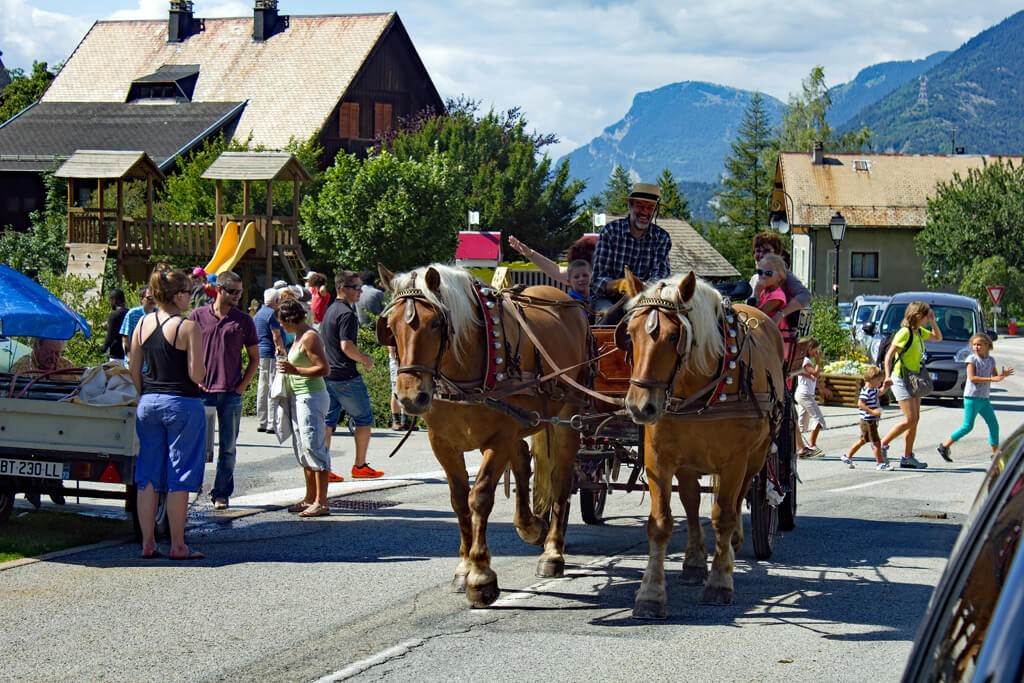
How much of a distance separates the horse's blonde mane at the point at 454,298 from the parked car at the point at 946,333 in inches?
682

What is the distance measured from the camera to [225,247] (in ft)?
119

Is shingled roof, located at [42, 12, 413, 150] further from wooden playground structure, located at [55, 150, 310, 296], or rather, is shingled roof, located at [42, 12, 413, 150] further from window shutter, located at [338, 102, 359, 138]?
wooden playground structure, located at [55, 150, 310, 296]

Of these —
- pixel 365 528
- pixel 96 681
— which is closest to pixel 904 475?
pixel 365 528

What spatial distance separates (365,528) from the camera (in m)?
10.5

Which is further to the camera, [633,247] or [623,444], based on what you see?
[633,247]

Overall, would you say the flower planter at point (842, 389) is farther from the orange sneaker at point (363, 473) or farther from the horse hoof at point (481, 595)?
the horse hoof at point (481, 595)

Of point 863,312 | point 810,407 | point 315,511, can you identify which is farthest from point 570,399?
point 863,312

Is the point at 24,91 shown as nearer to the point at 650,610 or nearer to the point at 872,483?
the point at 872,483

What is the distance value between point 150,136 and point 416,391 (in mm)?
48895

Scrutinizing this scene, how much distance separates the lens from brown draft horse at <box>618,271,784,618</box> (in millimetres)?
7172

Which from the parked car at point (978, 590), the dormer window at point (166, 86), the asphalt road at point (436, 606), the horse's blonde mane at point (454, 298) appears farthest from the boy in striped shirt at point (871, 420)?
the dormer window at point (166, 86)

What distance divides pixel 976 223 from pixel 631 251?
53.0 m

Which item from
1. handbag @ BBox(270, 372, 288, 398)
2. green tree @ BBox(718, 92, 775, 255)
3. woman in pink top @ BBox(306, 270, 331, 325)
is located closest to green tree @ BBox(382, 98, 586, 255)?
green tree @ BBox(718, 92, 775, 255)

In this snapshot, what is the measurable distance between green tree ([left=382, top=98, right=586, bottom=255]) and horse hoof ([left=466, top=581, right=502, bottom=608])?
152 ft
